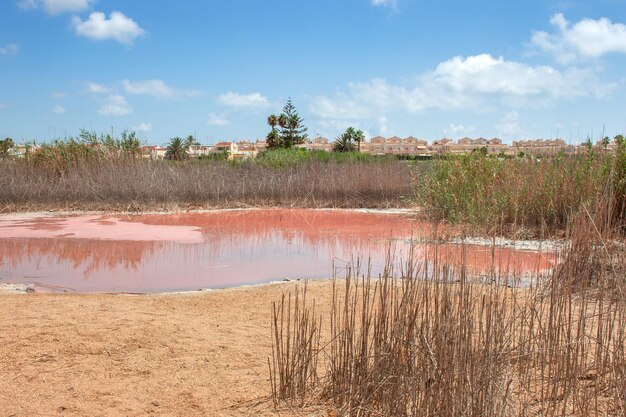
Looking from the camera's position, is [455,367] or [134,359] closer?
[455,367]

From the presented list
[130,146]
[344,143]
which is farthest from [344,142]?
[130,146]

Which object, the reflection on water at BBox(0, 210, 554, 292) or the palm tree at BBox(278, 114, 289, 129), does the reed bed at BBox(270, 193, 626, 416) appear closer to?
the reflection on water at BBox(0, 210, 554, 292)

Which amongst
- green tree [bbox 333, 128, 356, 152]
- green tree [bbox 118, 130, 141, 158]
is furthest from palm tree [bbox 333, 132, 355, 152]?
green tree [bbox 118, 130, 141, 158]

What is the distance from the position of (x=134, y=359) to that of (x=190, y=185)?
11.6 m

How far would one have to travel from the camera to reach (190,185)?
15.5 m

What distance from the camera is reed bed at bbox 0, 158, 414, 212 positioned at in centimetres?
1488

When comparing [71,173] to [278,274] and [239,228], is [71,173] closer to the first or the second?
[239,228]

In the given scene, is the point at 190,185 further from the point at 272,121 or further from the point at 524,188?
the point at 272,121

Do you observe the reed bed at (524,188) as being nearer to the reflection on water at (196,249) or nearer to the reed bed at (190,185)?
the reflection on water at (196,249)

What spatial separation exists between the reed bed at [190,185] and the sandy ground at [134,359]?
30.4ft

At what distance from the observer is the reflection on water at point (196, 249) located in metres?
7.69

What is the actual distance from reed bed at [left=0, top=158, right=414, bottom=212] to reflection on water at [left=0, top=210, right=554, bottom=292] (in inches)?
47.8

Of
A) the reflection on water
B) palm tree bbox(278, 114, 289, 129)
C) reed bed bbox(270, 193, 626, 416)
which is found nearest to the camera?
reed bed bbox(270, 193, 626, 416)

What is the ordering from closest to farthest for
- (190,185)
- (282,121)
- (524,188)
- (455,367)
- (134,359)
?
(455,367), (134,359), (524,188), (190,185), (282,121)
